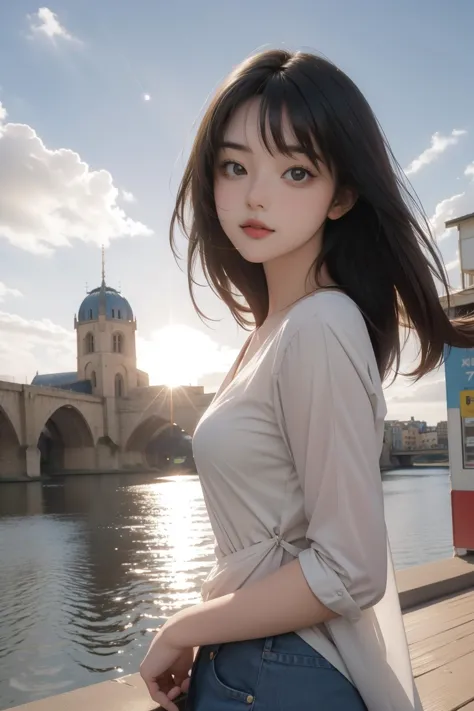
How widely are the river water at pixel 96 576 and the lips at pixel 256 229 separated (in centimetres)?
456

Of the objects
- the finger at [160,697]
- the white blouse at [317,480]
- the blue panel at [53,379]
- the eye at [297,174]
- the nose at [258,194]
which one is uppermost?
the blue panel at [53,379]

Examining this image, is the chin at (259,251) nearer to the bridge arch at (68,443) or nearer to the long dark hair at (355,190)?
the long dark hair at (355,190)

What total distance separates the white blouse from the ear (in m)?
0.15

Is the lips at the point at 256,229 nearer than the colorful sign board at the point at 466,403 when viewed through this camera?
Yes

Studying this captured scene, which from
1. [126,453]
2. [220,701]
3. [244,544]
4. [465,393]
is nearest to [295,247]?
[244,544]

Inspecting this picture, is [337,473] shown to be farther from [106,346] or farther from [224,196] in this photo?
[106,346]

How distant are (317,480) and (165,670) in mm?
329

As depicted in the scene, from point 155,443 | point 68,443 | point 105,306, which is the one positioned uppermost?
point 105,306

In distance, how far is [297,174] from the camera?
815mm

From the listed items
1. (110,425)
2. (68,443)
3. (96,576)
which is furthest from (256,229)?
(68,443)

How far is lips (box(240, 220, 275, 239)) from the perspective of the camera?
2.71 ft

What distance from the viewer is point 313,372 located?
68 centimetres

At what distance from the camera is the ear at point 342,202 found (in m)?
0.85

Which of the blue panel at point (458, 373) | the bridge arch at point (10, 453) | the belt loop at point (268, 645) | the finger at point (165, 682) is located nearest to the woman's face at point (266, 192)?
the belt loop at point (268, 645)
